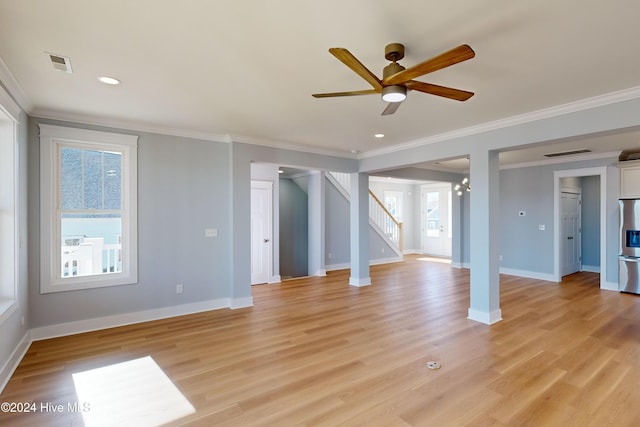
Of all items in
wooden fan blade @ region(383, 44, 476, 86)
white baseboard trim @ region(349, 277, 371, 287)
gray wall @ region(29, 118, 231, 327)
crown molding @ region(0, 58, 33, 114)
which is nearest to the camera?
wooden fan blade @ region(383, 44, 476, 86)

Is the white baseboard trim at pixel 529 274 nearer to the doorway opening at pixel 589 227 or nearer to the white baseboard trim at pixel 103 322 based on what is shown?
the doorway opening at pixel 589 227

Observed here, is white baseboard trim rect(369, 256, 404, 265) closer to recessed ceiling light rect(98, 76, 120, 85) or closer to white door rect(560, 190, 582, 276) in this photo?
white door rect(560, 190, 582, 276)

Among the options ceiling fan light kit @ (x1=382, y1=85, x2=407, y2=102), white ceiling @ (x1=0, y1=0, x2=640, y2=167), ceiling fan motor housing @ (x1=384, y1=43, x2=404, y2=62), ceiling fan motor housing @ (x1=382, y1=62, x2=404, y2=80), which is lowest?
ceiling fan light kit @ (x1=382, y1=85, x2=407, y2=102)

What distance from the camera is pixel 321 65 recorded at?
2.60 metres

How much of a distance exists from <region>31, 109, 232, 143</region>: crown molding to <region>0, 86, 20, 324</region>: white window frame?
69 cm

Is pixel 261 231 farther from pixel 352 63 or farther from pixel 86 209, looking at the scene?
pixel 352 63

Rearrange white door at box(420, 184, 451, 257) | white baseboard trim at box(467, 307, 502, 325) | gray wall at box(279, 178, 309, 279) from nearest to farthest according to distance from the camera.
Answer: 1. white baseboard trim at box(467, 307, 502, 325)
2. gray wall at box(279, 178, 309, 279)
3. white door at box(420, 184, 451, 257)

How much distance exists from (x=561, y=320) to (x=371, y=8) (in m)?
4.63

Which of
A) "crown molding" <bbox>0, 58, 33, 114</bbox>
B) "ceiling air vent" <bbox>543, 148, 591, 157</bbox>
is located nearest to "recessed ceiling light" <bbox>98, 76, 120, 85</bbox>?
"crown molding" <bbox>0, 58, 33, 114</bbox>

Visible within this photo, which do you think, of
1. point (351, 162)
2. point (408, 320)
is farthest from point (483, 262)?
point (351, 162)

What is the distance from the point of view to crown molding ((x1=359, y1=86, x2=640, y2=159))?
10.4 ft

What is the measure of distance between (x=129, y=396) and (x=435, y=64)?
3.31 m

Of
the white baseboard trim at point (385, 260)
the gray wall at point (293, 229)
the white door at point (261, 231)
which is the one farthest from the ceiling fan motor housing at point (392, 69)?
the white baseboard trim at point (385, 260)

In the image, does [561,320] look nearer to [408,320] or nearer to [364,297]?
[408,320]
